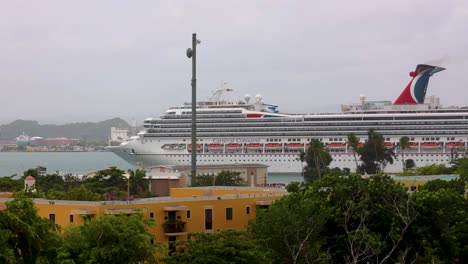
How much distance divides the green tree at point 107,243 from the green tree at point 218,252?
0.77m

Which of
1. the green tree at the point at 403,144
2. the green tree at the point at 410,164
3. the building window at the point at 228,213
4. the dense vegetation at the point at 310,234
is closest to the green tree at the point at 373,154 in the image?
the green tree at the point at 403,144

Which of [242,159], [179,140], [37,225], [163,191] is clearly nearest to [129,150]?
[179,140]

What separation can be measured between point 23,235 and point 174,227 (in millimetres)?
9215

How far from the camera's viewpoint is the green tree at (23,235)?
642 inches

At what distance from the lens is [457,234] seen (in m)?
27.2

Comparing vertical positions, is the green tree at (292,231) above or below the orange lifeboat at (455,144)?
below

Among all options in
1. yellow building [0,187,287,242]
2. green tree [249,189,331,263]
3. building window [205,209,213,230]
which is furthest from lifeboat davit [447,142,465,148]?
green tree [249,189,331,263]

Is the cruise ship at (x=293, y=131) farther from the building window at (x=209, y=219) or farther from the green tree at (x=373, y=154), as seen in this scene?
the building window at (x=209, y=219)

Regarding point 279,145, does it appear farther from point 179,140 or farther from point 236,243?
point 236,243

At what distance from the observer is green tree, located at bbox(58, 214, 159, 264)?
2017 cm

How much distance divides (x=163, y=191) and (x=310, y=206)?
29.1 metres

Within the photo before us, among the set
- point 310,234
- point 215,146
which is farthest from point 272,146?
point 310,234

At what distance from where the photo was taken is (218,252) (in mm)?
21469

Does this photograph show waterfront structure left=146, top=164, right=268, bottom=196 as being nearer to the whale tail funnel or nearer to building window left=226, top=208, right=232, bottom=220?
building window left=226, top=208, right=232, bottom=220
